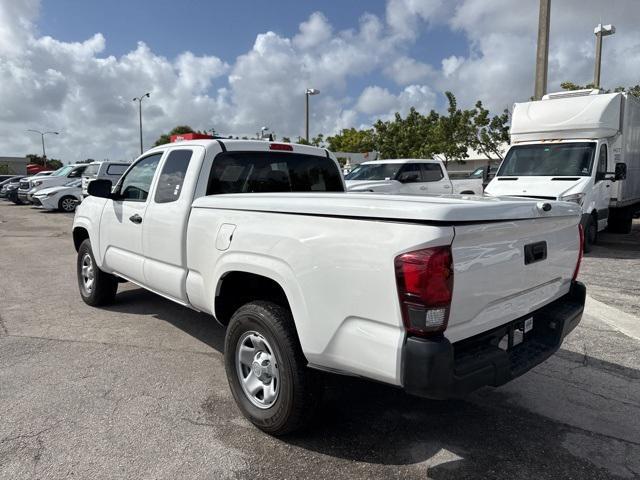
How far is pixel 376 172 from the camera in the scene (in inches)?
562

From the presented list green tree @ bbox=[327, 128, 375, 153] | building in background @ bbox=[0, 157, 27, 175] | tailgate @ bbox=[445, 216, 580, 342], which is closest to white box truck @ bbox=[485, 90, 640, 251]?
tailgate @ bbox=[445, 216, 580, 342]

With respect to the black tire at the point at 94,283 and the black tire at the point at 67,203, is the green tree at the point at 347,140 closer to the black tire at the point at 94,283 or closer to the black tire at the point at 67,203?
the black tire at the point at 67,203

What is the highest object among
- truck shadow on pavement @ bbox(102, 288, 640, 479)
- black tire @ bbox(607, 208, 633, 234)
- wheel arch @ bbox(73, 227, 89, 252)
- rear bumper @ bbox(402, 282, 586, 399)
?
wheel arch @ bbox(73, 227, 89, 252)

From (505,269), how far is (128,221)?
141 inches

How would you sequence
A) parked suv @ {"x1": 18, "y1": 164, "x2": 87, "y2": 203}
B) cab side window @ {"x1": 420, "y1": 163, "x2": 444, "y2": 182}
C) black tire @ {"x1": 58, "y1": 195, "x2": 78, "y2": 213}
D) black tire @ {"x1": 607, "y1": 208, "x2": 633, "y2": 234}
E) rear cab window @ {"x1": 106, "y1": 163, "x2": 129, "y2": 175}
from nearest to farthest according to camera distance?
black tire @ {"x1": 607, "y1": 208, "x2": 633, "y2": 234}
cab side window @ {"x1": 420, "y1": 163, "x2": 444, "y2": 182}
rear cab window @ {"x1": 106, "y1": 163, "x2": 129, "y2": 175}
black tire @ {"x1": 58, "y1": 195, "x2": 78, "y2": 213}
parked suv @ {"x1": 18, "y1": 164, "x2": 87, "y2": 203}

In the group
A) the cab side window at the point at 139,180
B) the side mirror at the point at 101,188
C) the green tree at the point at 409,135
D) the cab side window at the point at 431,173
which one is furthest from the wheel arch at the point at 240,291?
the green tree at the point at 409,135

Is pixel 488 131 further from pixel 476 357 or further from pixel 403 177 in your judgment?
pixel 476 357

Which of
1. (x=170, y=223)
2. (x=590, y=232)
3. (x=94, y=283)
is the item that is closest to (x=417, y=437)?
(x=170, y=223)

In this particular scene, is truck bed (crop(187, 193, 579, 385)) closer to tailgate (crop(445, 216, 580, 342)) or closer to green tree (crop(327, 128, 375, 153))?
tailgate (crop(445, 216, 580, 342))

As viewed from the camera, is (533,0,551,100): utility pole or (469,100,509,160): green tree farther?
(469,100,509,160): green tree

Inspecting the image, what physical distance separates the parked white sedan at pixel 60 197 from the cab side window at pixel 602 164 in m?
18.7

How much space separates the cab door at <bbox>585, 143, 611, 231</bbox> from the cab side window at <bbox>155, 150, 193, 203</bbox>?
8.24 metres

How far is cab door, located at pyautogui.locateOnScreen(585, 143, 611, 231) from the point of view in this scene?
381 inches

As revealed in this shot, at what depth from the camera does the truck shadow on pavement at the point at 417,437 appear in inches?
112
